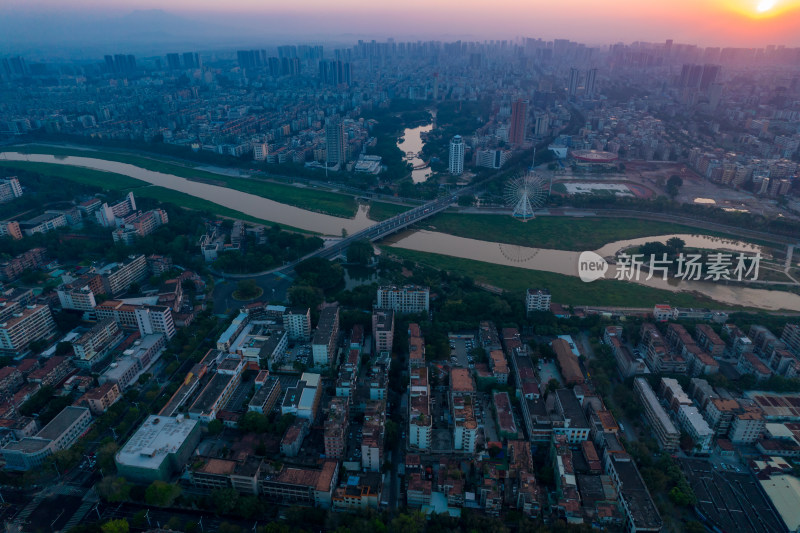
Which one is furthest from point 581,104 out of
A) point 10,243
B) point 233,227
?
point 10,243

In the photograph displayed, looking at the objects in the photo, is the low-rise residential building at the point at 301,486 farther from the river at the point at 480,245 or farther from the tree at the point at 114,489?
the river at the point at 480,245

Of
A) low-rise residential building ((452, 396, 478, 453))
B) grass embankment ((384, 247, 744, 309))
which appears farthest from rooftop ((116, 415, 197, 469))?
grass embankment ((384, 247, 744, 309))

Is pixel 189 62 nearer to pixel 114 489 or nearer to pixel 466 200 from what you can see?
pixel 466 200

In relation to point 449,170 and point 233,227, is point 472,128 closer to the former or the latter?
point 449,170

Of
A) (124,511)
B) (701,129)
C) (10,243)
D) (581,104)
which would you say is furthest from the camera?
(581,104)

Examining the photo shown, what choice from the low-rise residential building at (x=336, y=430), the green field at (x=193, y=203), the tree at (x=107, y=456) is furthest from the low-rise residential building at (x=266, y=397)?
the green field at (x=193, y=203)
